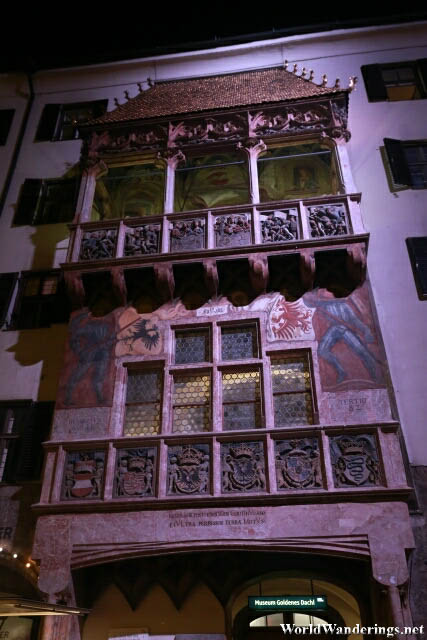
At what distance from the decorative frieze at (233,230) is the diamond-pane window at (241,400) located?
2597mm

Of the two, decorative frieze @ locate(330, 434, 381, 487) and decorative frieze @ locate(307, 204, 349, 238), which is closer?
decorative frieze @ locate(330, 434, 381, 487)

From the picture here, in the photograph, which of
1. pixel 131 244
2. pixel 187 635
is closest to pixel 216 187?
pixel 131 244

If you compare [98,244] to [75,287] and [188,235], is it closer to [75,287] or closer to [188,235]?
[75,287]

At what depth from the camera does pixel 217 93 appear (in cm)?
1416

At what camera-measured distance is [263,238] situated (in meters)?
11.1

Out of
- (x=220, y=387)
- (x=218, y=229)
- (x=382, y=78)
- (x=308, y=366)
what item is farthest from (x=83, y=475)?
(x=382, y=78)

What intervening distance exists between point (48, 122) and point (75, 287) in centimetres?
744

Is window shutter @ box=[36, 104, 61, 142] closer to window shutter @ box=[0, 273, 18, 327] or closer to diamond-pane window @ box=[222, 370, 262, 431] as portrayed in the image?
window shutter @ box=[0, 273, 18, 327]

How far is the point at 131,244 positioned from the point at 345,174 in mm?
4499

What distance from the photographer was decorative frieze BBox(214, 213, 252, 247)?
36.7 ft

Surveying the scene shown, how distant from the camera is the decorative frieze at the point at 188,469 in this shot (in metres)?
9.06

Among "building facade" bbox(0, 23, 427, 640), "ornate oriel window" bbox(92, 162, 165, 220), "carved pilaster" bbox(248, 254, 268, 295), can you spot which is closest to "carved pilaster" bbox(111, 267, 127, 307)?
"building facade" bbox(0, 23, 427, 640)

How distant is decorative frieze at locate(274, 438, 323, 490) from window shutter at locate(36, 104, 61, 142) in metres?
11.3

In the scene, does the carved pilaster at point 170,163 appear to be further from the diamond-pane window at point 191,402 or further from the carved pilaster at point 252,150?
the diamond-pane window at point 191,402
